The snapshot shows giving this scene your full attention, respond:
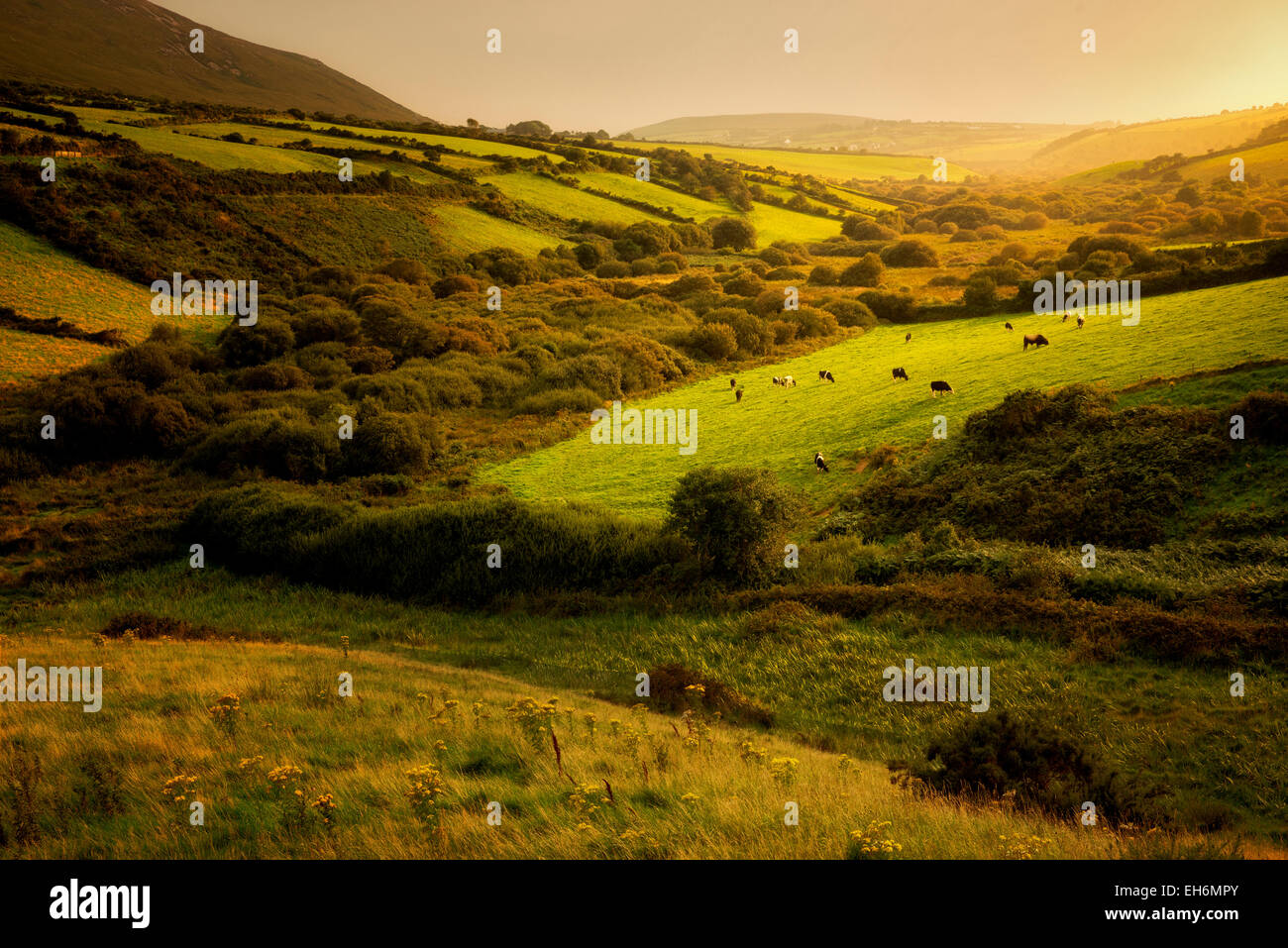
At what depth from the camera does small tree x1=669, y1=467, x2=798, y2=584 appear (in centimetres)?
2144

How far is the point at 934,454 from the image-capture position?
25.8 meters

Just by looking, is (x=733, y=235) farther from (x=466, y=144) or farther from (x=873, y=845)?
(x=873, y=845)

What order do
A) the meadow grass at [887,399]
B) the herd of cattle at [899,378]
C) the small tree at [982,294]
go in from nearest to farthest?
1. the meadow grass at [887,399]
2. the herd of cattle at [899,378]
3. the small tree at [982,294]

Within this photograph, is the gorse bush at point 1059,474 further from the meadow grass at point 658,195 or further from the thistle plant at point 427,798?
the meadow grass at point 658,195

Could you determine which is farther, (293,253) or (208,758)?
(293,253)

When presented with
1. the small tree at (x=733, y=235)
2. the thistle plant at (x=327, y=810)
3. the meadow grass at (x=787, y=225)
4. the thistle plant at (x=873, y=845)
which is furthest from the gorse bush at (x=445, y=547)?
the meadow grass at (x=787, y=225)

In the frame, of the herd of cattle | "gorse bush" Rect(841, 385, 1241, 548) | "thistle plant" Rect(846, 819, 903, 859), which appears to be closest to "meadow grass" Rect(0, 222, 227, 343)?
the herd of cattle

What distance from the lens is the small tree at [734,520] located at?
2144cm

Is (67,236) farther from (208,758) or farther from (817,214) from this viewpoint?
(817,214)

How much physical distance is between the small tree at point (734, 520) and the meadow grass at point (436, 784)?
795 centimetres

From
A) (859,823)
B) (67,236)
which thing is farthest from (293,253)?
(859,823)

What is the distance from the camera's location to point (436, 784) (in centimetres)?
790
